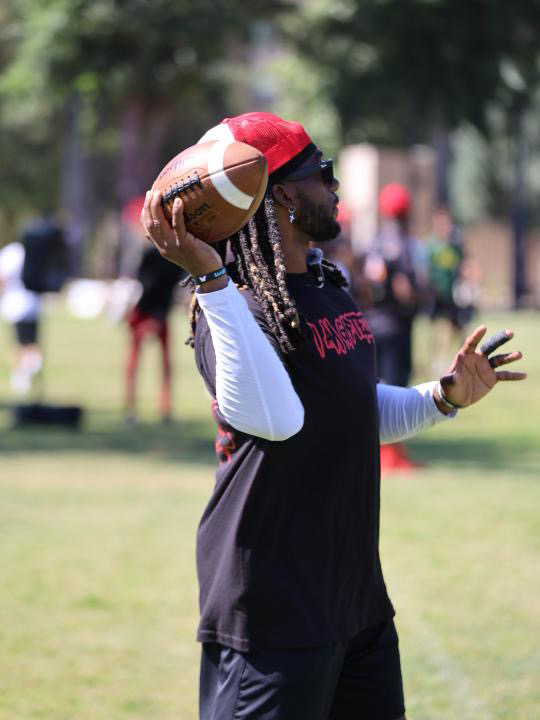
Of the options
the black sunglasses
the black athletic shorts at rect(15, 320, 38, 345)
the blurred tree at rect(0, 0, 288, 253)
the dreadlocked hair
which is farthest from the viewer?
the blurred tree at rect(0, 0, 288, 253)

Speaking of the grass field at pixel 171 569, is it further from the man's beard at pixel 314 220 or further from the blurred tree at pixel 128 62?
the blurred tree at pixel 128 62

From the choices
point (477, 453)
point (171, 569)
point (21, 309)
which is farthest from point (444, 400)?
point (21, 309)

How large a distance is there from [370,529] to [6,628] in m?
3.41

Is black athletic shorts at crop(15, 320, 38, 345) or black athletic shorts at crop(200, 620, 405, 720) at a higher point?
black athletic shorts at crop(15, 320, 38, 345)

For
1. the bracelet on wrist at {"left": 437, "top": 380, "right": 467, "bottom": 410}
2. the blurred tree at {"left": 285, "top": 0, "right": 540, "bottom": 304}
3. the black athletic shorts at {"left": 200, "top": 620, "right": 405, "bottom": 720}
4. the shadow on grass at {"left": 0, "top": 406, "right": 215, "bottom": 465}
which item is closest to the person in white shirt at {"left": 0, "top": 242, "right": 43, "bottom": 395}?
the shadow on grass at {"left": 0, "top": 406, "right": 215, "bottom": 465}

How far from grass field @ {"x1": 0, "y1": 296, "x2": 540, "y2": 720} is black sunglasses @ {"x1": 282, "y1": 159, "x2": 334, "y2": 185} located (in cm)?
253

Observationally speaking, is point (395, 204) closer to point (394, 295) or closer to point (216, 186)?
point (394, 295)

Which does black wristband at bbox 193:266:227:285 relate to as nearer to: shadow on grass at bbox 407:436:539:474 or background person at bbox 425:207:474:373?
Answer: shadow on grass at bbox 407:436:539:474

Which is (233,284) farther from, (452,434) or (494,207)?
(494,207)

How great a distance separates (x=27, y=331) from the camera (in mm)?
14266

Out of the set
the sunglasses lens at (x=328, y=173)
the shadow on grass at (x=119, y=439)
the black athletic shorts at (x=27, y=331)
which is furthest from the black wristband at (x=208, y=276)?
the black athletic shorts at (x=27, y=331)

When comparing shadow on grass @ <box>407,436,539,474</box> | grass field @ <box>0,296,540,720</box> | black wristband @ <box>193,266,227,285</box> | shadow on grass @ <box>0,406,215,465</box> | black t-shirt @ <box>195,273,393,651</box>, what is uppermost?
black wristband @ <box>193,266,227,285</box>

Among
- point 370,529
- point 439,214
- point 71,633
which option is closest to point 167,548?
point 71,633

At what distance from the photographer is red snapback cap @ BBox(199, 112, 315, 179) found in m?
2.96
